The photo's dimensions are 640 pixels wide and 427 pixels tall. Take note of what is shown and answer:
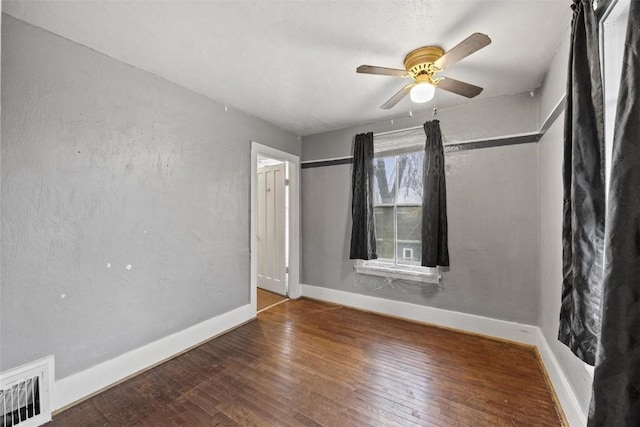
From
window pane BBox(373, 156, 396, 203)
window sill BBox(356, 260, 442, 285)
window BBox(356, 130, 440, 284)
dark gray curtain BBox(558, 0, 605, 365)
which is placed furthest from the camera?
window pane BBox(373, 156, 396, 203)

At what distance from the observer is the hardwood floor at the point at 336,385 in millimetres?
1584

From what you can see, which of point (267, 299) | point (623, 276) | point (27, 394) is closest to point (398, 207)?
point (267, 299)

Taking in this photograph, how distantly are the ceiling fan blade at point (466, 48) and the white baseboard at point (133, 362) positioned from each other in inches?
116

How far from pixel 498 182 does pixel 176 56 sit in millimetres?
3089

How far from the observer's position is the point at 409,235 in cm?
309

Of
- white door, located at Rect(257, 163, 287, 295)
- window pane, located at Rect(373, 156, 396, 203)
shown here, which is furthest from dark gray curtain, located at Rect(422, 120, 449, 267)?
white door, located at Rect(257, 163, 287, 295)

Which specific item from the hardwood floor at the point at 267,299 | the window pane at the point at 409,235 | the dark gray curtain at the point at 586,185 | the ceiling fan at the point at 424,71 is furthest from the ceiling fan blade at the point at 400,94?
the hardwood floor at the point at 267,299

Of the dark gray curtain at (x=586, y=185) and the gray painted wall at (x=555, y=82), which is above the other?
the gray painted wall at (x=555, y=82)

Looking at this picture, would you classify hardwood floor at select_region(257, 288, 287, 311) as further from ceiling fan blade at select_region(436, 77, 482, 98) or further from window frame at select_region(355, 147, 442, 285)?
ceiling fan blade at select_region(436, 77, 482, 98)

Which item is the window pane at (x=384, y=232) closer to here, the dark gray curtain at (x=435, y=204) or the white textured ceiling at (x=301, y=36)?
the dark gray curtain at (x=435, y=204)

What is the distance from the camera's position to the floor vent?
1449 millimetres

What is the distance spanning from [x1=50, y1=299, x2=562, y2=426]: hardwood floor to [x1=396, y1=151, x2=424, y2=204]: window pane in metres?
1.51

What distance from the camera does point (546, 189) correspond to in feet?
6.95

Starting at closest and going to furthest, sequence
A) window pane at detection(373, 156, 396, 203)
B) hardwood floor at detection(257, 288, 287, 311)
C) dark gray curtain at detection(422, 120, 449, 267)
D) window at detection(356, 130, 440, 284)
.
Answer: dark gray curtain at detection(422, 120, 449, 267) → window at detection(356, 130, 440, 284) → window pane at detection(373, 156, 396, 203) → hardwood floor at detection(257, 288, 287, 311)
